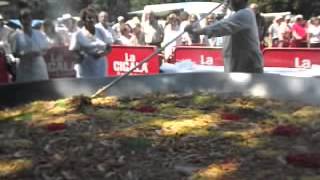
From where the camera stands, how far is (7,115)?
213 inches

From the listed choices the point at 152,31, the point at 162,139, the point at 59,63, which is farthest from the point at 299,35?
the point at 162,139

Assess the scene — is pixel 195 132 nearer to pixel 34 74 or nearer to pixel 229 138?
pixel 229 138

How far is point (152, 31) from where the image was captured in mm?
15922

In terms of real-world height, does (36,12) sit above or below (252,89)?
above

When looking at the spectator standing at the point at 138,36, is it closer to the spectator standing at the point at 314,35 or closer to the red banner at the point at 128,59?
the red banner at the point at 128,59

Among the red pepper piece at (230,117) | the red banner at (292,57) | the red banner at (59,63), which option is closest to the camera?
the red pepper piece at (230,117)

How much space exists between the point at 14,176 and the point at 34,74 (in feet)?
16.6

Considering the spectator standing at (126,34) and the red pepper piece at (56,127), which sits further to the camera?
the spectator standing at (126,34)

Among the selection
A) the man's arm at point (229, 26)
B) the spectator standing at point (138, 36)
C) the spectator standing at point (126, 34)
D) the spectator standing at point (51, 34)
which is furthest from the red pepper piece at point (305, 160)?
the spectator standing at point (138, 36)

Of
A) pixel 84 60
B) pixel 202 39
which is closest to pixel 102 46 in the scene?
pixel 84 60

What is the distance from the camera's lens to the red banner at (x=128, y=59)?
11875 mm

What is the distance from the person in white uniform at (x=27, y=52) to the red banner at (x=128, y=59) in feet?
11.1

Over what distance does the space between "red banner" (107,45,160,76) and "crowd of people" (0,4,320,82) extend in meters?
0.38

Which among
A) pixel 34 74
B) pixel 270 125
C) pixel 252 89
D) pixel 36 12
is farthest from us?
pixel 36 12
